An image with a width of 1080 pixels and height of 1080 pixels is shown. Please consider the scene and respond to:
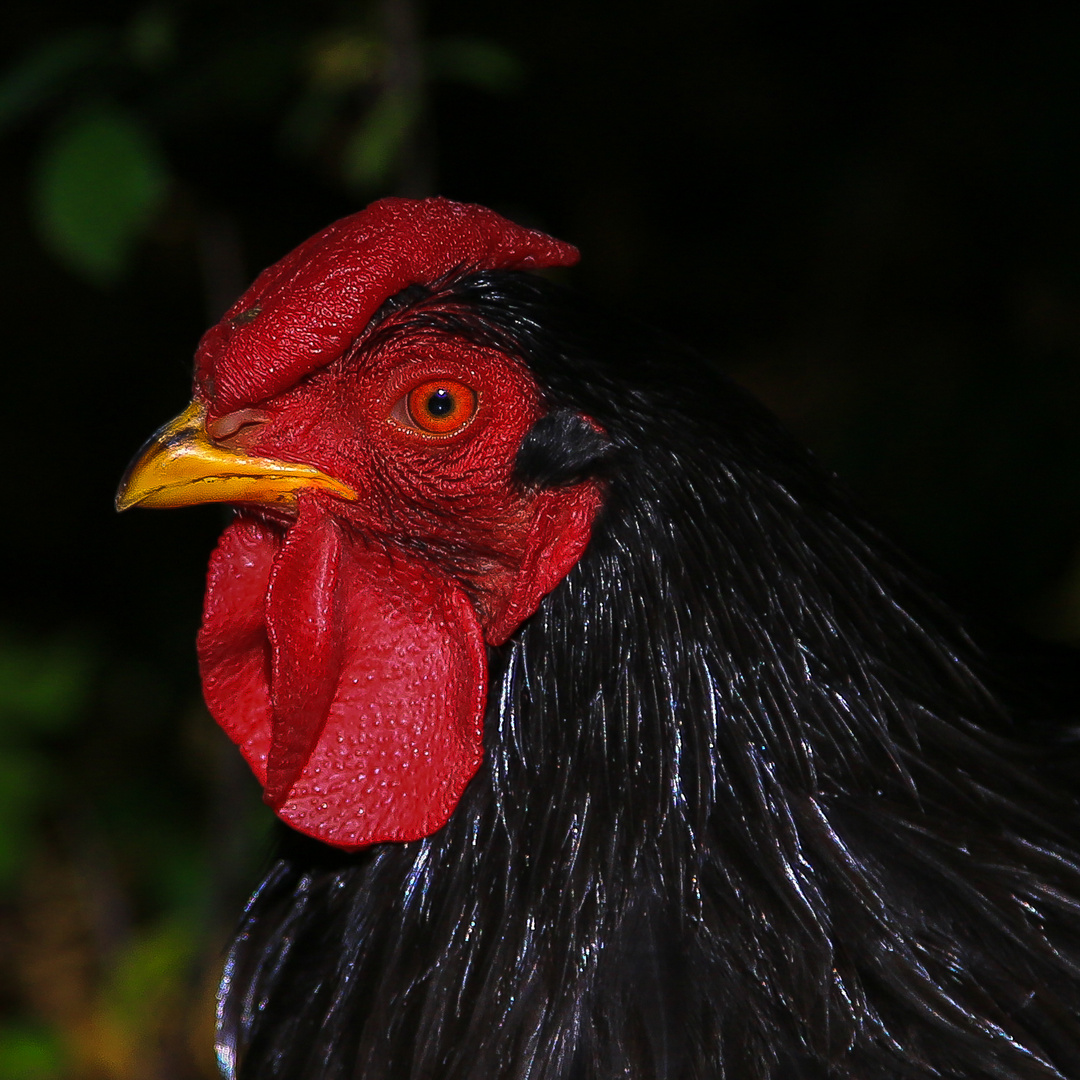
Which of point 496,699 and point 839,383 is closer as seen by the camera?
point 496,699

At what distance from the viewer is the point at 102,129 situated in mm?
3545

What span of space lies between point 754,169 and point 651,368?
20.0 ft

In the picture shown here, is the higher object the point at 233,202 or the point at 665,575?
the point at 665,575

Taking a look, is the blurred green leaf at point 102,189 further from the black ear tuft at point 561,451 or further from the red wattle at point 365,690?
the black ear tuft at point 561,451

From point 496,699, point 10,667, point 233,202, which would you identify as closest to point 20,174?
point 233,202

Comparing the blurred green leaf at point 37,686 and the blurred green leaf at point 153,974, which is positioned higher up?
the blurred green leaf at point 37,686

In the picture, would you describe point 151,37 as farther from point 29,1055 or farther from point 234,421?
point 29,1055

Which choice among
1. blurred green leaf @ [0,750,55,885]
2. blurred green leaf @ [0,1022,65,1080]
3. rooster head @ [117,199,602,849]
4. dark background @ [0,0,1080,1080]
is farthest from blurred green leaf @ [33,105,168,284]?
blurred green leaf @ [0,1022,65,1080]

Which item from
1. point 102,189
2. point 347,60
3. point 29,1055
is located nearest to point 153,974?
point 29,1055

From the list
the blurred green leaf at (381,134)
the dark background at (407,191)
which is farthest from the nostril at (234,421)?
the blurred green leaf at (381,134)

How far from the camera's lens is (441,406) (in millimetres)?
1975

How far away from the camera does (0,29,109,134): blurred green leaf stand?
11.1 feet

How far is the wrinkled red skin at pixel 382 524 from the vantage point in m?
1.96

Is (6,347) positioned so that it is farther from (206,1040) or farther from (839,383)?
(839,383)
